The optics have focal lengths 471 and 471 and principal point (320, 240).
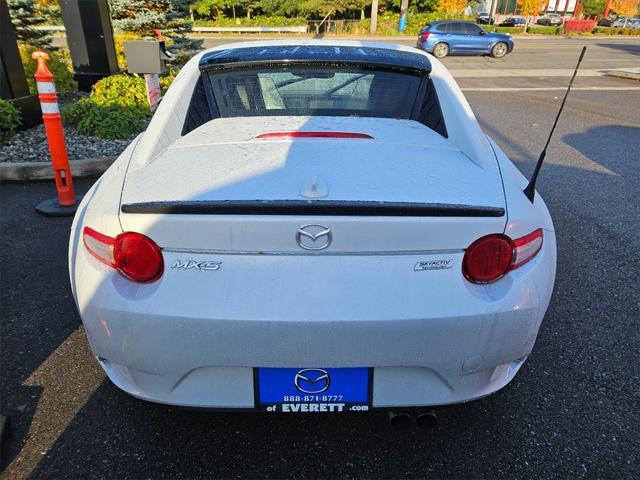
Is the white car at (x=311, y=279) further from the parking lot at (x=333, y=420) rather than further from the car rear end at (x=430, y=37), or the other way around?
the car rear end at (x=430, y=37)

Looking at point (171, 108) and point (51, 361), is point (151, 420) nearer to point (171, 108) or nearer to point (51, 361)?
point (51, 361)

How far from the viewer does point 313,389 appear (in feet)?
5.60

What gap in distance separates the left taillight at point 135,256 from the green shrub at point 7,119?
5.57 metres

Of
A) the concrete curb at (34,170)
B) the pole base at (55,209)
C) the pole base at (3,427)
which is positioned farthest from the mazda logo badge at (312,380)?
the concrete curb at (34,170)

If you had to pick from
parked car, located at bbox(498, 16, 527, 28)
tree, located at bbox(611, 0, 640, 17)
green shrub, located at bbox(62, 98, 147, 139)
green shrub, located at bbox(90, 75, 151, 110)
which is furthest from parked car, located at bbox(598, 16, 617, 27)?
green shrub, located at bbox(62, 98, 147, 139)

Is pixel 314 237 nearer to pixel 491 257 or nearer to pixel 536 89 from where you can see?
pixel 491 257

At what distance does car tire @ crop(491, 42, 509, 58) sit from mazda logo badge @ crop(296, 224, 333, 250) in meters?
24.0

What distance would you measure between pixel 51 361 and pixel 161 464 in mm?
1013

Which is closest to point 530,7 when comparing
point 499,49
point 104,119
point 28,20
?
point 499,49

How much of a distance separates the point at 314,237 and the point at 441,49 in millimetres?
23009

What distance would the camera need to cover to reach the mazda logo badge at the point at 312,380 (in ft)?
5.47

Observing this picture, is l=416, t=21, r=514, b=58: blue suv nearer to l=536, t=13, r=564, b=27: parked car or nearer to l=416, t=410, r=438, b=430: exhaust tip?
l=416, t=410, r=438, b=430: exhaust tip

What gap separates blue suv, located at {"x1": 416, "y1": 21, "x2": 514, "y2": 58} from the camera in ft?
71.5

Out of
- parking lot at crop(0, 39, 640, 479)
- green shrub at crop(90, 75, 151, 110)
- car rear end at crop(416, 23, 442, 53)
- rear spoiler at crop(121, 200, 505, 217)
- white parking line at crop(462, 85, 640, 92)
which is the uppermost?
rear spoiler at crop(121, 200, 505, 217)
